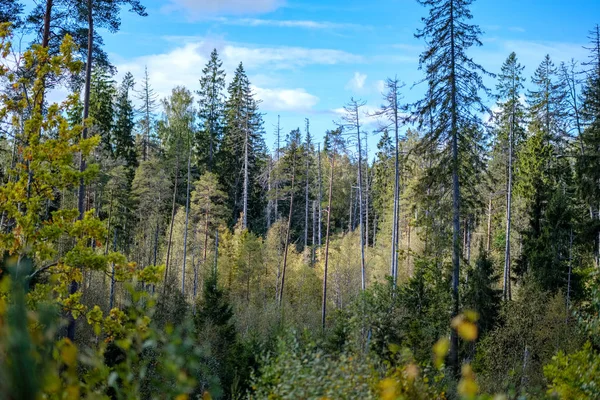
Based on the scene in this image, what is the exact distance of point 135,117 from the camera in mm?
45250

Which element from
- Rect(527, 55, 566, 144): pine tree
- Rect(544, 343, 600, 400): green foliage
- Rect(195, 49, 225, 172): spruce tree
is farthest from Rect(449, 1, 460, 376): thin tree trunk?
Rect(195, 49, 225, 172): spruce tree

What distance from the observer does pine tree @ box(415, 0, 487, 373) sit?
15984 millimetres

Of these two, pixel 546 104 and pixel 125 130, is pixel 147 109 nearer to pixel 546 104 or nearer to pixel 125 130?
pixel 125 130

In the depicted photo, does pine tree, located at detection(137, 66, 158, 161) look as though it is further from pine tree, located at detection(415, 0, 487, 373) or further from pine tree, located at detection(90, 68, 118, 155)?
pine tree, located at detection(415, 0, 487, 373)

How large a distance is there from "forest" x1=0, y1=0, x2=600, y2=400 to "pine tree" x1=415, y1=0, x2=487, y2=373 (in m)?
0.06

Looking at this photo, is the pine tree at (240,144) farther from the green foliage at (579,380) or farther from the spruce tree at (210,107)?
the green foliage at (579,380)

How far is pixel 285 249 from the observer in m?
30.3

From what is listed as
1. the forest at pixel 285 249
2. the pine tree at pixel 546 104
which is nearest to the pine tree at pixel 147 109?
the forest at pixel 285 249

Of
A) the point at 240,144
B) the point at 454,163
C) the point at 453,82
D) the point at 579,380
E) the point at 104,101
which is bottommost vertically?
the point at 579,380

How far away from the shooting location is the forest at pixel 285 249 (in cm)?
429

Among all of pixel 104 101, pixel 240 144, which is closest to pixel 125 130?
pixel 104 101

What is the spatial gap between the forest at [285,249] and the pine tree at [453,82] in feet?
0.21

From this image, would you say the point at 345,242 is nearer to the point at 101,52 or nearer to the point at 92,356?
the point at 101,52

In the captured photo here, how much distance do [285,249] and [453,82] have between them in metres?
17.1
